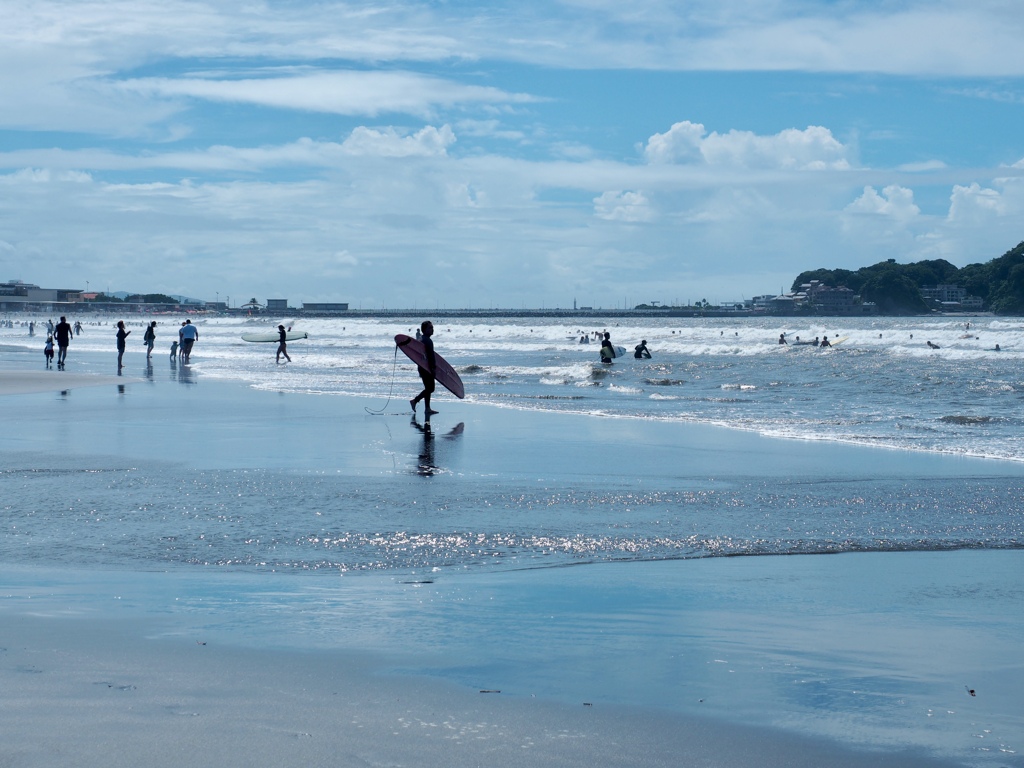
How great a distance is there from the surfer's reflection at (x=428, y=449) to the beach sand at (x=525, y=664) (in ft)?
16.8

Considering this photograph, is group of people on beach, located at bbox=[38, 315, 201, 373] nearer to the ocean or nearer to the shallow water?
the shallow water

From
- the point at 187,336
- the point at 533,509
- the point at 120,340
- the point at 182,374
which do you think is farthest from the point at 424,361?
the point at 187,336

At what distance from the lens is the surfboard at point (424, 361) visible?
65.6ft

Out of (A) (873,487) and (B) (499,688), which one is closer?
(B) (499,688)

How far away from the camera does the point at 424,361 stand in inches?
781

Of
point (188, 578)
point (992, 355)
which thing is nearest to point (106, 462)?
point (188, 578)

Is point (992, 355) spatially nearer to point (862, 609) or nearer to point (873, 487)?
point (873, 487)

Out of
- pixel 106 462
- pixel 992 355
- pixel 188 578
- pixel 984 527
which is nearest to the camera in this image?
pixel 188 578

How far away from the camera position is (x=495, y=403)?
78.8ft

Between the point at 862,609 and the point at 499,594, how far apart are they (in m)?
2.21

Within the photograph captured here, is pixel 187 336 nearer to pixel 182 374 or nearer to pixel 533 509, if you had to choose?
pixel 182 374

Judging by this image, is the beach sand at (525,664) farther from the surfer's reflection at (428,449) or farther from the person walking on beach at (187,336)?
the person walking on beach at (187,336)

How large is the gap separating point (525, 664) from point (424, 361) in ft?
48.0

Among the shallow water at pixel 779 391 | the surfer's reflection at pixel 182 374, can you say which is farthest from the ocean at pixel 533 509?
the surfer's reflection at pixel 182 374
